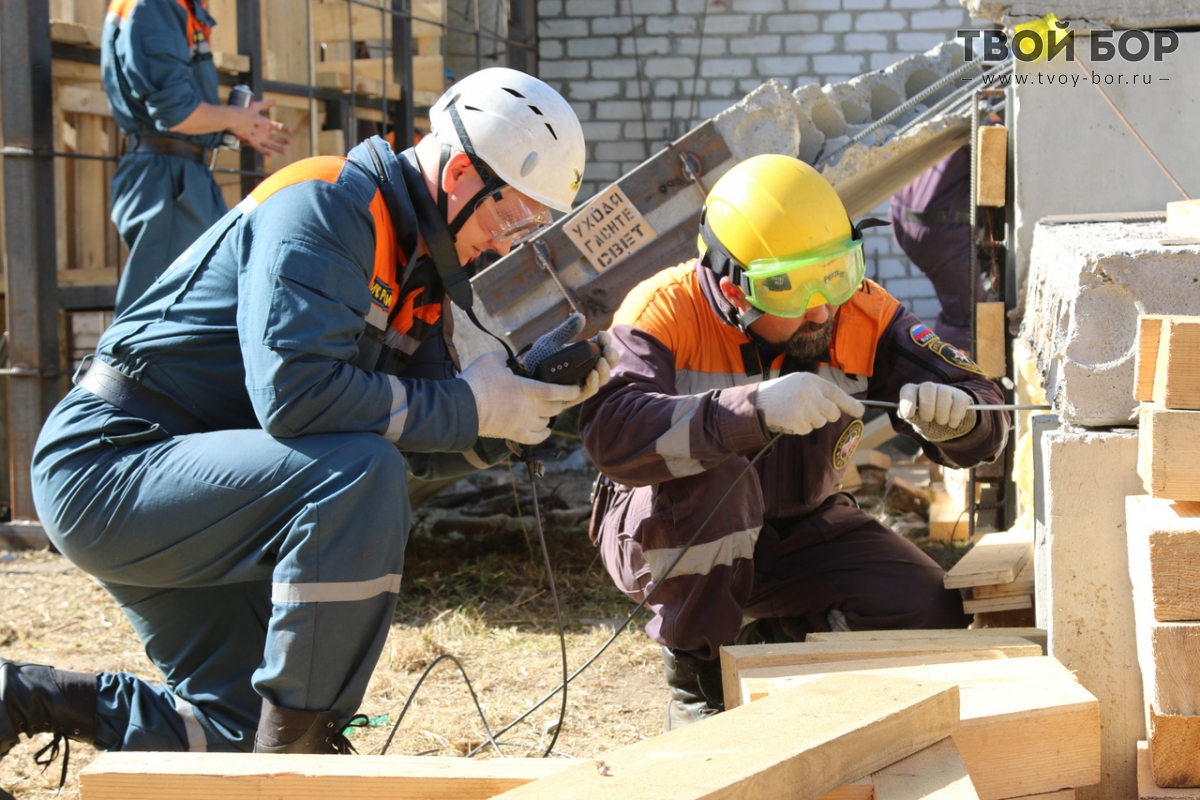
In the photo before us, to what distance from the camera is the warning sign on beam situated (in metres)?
4.61

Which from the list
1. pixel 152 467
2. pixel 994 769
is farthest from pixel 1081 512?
pixel 152 467

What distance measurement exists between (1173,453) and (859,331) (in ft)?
4.28

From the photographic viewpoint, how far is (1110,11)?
3.74 metres

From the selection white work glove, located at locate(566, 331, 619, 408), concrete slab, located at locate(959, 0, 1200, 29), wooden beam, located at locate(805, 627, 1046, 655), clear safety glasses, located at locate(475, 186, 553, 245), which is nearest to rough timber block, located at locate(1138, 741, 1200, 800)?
wooden beam, located at locate(805, 627, 1046, 655)

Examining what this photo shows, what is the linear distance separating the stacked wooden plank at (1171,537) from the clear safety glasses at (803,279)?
95 centimetres

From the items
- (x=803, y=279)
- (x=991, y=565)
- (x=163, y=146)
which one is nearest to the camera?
(x=803, y=279)

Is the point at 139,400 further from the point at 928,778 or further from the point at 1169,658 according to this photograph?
the point at 1169,658

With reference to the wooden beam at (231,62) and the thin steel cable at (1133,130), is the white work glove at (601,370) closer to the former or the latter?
the thin steel cable at (1133,130)

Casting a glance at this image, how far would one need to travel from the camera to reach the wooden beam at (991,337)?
4.15 meters

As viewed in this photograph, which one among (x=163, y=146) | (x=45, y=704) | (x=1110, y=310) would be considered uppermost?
(x=163, y=146)

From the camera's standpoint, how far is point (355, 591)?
2408mm

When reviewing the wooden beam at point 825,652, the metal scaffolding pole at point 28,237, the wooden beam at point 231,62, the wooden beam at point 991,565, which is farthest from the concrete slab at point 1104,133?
the metal scaffolding pole at point 28,237

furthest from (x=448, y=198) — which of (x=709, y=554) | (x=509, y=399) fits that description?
(x=709, y=554)

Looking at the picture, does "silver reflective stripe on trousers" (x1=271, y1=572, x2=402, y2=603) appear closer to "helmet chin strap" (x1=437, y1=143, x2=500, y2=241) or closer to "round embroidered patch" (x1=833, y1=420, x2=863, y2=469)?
"helmet chin strap" (x1=437, y1=143, x2=500, y2=241)
